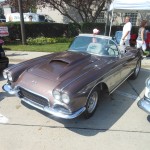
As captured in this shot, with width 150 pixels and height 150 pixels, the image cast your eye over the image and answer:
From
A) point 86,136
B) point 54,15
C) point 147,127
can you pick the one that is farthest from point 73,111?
point 54,15

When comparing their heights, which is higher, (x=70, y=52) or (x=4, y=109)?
(x=70, y=52)

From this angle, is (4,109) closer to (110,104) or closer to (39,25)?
(110,104)

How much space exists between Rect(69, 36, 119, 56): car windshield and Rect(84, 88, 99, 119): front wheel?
1.18 metres

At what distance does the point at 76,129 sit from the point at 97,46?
211cm

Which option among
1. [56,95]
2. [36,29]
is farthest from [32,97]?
[36,29]

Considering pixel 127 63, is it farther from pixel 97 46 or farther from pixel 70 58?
pixel 70 58

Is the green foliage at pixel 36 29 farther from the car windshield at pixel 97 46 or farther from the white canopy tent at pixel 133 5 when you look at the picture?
the car windshield at pixel 97 46

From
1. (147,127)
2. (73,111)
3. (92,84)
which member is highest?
(92,84)

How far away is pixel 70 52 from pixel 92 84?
1.58 meters

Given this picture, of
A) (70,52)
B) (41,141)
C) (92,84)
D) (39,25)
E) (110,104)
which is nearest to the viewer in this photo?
(41,141)

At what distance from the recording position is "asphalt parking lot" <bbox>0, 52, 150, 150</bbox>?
133 inches

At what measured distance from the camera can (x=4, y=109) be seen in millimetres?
4348

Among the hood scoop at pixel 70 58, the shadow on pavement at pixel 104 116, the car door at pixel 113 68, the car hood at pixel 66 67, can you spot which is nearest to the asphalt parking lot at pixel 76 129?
the shadow on pavement at pixel 104 116

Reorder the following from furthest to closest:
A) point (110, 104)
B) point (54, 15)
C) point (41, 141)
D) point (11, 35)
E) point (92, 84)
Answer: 1. point (54, 15)
2. point (11, 35)
3. point (110, 104)
4. point (92, 84)
5. point (41, 141)
